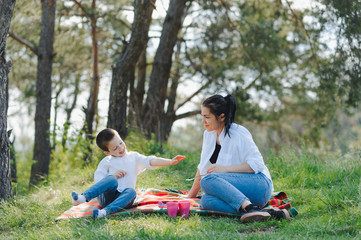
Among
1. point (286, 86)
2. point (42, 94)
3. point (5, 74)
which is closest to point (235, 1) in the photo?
point (286, 86)

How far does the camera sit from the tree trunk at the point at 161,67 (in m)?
10.3

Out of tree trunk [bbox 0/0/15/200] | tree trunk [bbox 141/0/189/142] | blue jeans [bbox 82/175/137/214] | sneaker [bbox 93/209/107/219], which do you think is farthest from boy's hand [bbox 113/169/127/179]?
tree trunk [bbox 141/0/189/142]

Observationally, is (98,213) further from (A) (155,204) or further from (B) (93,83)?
(B) (93,83)

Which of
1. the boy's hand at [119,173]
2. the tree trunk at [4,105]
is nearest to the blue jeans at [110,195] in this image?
the boy's hand at [119,173]

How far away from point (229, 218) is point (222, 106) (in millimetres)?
1064

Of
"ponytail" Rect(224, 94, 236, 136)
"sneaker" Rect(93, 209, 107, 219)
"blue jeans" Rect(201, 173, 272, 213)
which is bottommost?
"sneaker" Rect(93, 209, 107, 219)

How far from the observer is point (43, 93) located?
9.43 m

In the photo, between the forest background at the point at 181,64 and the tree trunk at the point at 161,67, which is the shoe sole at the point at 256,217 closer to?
the forest background at the point at 181,64

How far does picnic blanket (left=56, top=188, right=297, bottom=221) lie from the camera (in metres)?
4.14

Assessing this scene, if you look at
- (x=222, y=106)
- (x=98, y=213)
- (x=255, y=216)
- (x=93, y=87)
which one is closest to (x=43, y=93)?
(x=93, y=87)

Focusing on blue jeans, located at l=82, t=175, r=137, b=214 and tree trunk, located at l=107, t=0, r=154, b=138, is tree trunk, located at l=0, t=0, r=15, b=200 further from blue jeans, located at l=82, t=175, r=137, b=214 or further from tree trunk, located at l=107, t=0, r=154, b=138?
tree trunk, located at l=107, t=0, r=154, b=138

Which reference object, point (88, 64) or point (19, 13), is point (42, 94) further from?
point (88, 64)

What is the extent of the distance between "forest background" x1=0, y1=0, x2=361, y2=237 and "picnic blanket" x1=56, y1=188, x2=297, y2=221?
95.8 inches

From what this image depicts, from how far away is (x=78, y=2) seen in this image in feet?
36.1
